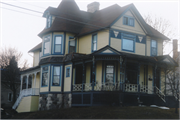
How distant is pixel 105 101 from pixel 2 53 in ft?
85.0

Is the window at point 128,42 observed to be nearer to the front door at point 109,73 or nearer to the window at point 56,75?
the front door at point 109,73

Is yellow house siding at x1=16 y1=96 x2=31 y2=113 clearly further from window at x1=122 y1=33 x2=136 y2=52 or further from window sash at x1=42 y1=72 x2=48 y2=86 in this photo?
window at x1=122 y1=33 x2=136 y2=52

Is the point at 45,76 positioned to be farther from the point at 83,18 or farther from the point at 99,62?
the point at 83,18

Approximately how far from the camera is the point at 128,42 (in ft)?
85.7

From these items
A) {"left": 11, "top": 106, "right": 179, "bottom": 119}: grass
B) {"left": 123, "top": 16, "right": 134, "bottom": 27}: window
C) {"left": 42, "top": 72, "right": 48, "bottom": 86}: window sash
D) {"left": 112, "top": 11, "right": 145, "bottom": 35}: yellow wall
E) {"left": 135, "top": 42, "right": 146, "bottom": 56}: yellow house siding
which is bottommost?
{"left": 11, "top": 106, "right": 179, "bottom": 119}: grass

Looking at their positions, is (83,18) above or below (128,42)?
above

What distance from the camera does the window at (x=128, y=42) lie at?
84.9 ft

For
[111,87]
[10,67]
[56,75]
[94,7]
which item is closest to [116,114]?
[111,87]

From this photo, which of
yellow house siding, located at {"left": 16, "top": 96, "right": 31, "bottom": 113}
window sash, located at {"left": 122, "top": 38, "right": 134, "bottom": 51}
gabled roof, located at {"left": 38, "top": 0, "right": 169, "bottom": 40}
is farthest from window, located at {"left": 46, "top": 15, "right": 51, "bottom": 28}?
window sash, located at {"left": 122, "top": 38, "right": 134, "bottom": 51}

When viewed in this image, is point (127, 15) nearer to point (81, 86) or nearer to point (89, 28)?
point (89, 28)

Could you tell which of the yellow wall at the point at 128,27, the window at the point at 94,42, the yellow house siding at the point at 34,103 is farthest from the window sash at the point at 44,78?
the yellow wall at the point at 128,27

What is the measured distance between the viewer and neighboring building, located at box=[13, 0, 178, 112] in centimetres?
2309

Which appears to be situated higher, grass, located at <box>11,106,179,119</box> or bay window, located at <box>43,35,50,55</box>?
bay window, located at <box>43,35,50,55</box>

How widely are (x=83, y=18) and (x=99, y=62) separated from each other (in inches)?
296
